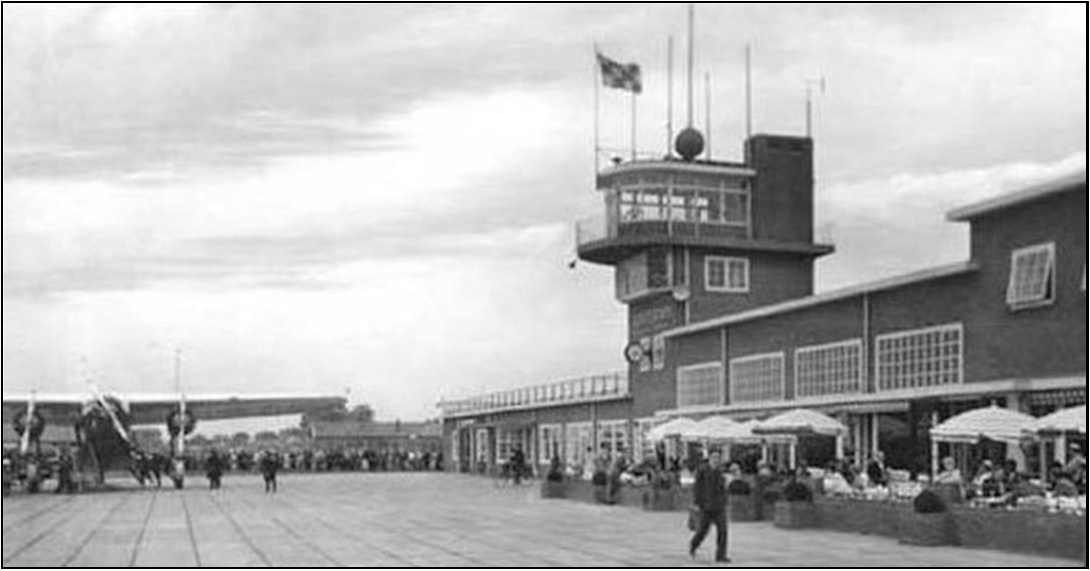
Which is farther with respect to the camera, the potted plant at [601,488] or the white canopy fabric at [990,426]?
the potted plant at [601,488]

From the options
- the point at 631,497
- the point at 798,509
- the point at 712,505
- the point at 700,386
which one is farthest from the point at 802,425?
the point at 700,386

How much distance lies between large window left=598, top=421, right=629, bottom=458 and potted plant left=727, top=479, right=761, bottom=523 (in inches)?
1070

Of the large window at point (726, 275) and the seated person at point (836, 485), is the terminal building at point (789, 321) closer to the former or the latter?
the large window at point (726, 275)

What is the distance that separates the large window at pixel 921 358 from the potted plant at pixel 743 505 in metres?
6.70

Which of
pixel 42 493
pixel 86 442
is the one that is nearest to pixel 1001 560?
pixel 42 493

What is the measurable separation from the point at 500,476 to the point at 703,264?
40.7 feet

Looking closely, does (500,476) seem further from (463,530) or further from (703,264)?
(463,530)

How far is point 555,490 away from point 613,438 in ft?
55.9

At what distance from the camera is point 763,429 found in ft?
111

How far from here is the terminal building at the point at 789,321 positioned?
2928 centimetres

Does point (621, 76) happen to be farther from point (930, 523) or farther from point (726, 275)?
point (930, 523)

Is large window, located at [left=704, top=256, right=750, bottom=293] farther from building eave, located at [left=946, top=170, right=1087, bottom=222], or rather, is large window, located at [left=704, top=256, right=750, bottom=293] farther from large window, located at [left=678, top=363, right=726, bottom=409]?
building eave, located at [left=946, top=170, right=1087, bottom=222]

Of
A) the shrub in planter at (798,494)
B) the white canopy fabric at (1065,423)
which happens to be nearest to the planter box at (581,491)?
the shrub in planter at (798,494)

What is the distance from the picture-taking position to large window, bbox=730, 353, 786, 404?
139 ft
